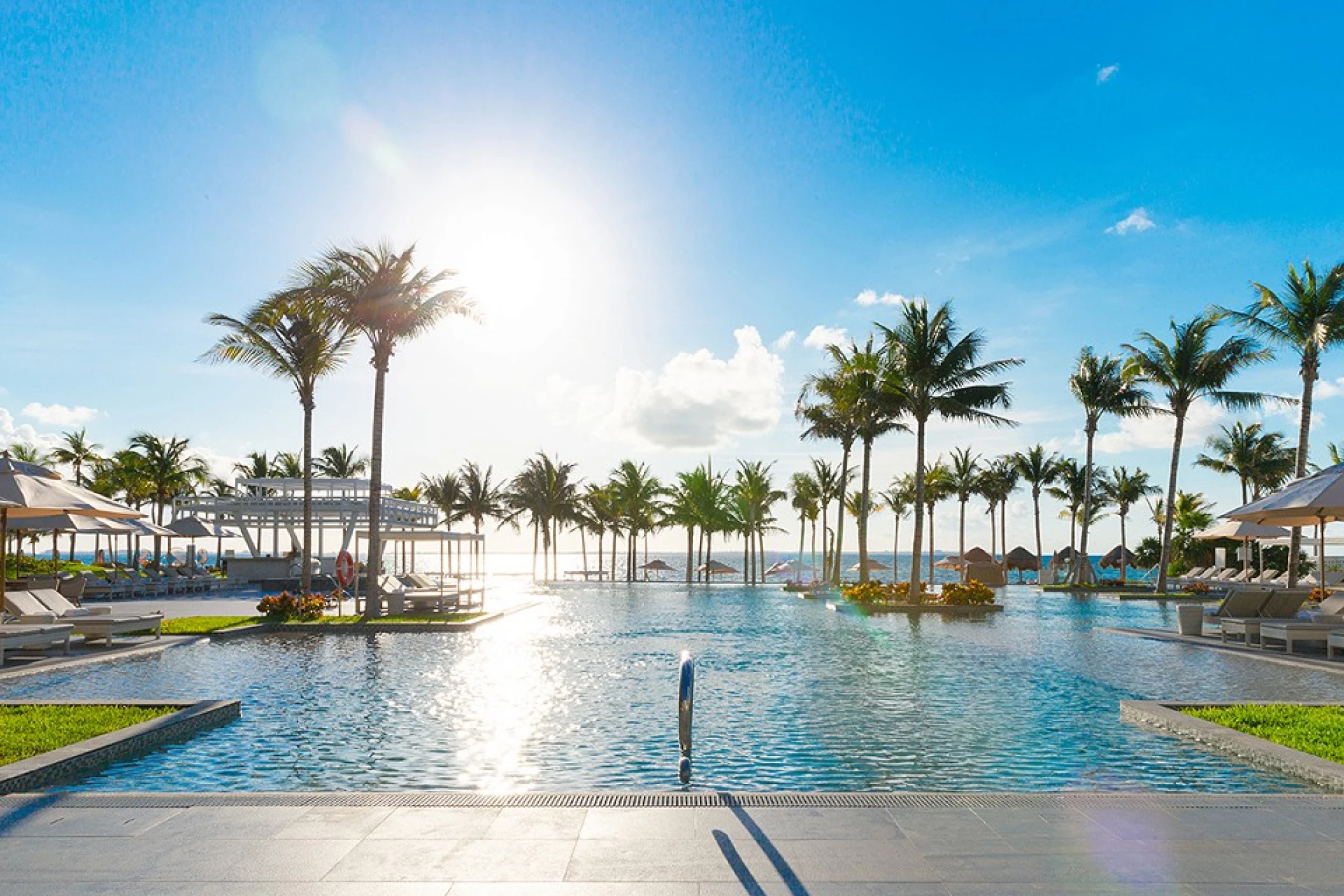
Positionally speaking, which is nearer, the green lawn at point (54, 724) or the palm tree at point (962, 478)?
the green lawn at point (54, 724)

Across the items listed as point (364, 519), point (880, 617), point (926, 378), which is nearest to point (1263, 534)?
point (926, 378)

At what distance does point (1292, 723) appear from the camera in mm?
Result: 8219

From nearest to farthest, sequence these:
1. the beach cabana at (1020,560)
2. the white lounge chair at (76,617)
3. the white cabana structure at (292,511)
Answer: the white lounge chair at (76,617)
the white cabana structure at (292,511)
the beach cabana at (1020,560)

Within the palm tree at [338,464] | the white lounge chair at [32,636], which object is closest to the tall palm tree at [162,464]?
the palm tree at [338,464]

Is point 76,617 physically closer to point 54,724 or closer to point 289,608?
point 289,608

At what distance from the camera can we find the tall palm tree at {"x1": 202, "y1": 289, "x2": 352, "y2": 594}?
2209 centimetres

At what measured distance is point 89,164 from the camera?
13.8 m

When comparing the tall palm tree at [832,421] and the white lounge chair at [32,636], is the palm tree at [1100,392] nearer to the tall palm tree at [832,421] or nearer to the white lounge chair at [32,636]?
the tall palm tree at [832,421]

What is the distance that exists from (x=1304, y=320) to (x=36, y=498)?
1184 inches

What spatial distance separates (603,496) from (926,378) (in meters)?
28.6

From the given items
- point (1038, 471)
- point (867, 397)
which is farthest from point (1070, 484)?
point (867, 397)

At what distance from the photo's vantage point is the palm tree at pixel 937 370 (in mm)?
27109

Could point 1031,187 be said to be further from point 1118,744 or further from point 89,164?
point 89,164

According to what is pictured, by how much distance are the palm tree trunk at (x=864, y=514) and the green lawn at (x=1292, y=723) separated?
820 inches
